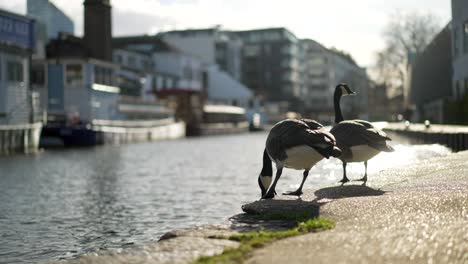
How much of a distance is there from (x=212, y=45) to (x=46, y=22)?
68.8 meters

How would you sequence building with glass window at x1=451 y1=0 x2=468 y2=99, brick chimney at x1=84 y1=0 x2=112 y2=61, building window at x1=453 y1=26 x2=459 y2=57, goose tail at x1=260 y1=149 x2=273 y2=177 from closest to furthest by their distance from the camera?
goose tail at x1=260 y1=149 x2=273 y2=177 < building with glass window at x1=451 y1=0 x2=468 y2=99 < building window at x1=453 y1=26 x2=459 y2=57 < brick chimney at x1=84 y1=0 x2=112 y2=61

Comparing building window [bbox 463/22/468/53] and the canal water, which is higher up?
building window [bbox 463/22/468/53]

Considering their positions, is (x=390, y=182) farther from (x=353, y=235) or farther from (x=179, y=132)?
(x=179, y=132)

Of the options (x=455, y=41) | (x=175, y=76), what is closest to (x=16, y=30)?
(x=455, y=41)

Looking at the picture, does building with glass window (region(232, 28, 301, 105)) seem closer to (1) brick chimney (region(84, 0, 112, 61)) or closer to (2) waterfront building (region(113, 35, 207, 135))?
(2) waterfront building (region(113, 35, 207, 135))

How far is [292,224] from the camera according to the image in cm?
732

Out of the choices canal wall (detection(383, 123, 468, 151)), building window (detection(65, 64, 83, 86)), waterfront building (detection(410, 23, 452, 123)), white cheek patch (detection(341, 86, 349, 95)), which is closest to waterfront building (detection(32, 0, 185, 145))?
building window (detection(65, 64, 83, 86))

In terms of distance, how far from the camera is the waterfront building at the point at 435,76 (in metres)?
56.0

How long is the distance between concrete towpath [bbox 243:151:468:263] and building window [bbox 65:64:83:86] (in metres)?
50.8

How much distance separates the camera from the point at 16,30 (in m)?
46.8

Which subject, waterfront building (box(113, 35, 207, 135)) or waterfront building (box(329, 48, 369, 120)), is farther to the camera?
waterfront building (box(329, 48, 369, 120))

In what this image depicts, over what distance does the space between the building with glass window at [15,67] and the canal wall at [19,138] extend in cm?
173

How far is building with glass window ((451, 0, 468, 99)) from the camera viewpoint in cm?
3547

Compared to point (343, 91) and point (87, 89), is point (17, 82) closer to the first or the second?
point (87, 89)
